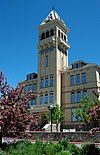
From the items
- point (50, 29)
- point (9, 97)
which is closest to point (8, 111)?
point (9, 97)

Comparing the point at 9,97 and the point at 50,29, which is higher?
the point at 50,29

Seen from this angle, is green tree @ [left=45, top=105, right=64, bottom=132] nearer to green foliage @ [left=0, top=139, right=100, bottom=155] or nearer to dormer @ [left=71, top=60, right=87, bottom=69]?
dormer @ [left=71, top=60, right=87, bottom=69]

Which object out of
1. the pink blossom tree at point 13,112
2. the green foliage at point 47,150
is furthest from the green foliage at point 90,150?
the pink blossom tree at point 13,112

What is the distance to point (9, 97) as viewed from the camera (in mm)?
13586

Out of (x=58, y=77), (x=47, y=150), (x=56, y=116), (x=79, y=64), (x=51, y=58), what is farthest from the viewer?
(x=51, y=58)

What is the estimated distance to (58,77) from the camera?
43781 millimetres

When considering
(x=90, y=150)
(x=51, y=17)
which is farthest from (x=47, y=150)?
(x=51, y=17)

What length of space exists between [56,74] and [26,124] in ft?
97.8

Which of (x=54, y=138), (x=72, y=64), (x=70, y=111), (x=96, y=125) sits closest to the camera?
(x=96, y=125)

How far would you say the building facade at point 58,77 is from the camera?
135ft

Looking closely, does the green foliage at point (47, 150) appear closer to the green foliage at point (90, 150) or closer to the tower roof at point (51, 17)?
the green foliage at point (90, 150)

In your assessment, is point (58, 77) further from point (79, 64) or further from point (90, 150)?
point (90, 150)

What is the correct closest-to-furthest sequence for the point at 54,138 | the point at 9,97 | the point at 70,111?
the point at 9,97 < the point at 54,138 < the point at 70,111

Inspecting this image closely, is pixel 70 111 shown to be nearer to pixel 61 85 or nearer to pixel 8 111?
pixel 61 85
